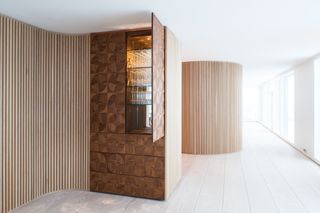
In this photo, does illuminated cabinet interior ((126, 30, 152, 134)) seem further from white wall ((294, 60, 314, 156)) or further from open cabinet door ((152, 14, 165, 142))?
white wall ((294, 60, 314, 156))

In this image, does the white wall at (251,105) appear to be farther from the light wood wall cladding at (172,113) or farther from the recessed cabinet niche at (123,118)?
the recessed cabinet niche at (123,118)

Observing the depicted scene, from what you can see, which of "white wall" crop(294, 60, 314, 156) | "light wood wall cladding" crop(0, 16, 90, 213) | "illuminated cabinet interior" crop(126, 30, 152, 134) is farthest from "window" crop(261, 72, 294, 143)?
"light wood wall cladding" crop(0, 16, 90, 213)

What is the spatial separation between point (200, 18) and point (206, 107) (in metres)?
3.43

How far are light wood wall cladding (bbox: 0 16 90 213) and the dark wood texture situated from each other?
177mm

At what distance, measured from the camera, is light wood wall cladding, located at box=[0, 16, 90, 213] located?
9.45ft

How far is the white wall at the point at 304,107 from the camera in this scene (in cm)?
541

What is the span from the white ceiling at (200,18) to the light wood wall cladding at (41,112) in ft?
1.01

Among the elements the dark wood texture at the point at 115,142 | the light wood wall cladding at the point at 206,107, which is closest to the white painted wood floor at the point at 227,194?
the dark wood texture at the point at 115,142

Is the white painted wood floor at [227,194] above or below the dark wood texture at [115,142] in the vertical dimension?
below

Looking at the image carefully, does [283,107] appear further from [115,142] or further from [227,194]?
[115,142]

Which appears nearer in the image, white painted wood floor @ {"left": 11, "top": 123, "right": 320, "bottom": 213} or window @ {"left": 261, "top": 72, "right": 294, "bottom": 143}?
white painted wood floor @ {"left": 11, "top": 123, "right": 320, "bottom": 213}

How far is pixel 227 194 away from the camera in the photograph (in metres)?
3.41

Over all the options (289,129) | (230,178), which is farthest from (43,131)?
(289,129)

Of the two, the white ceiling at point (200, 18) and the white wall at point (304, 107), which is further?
the white wall at point (304, 107)
